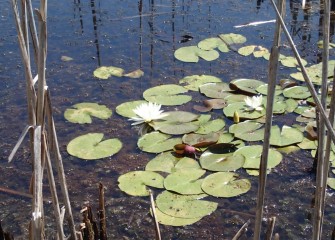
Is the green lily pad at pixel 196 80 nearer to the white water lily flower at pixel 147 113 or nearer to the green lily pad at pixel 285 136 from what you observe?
the white water lily flower at pixel 147 113

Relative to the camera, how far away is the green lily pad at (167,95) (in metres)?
3.97

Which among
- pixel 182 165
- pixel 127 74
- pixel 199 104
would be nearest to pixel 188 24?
pixel 127 74

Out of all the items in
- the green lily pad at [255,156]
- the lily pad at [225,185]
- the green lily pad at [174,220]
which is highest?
the green lily pad at [255,156]

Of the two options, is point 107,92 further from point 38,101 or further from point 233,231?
point 38,101

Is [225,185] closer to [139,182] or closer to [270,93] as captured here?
[139,182]

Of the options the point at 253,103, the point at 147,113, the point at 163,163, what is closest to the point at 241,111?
the point at 253,103

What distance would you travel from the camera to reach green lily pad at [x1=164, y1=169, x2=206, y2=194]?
304 centimetres

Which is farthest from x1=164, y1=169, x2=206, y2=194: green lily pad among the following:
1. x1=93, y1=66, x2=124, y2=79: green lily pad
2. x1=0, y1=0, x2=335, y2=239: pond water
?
x1=93, y1=66, x2=124, y2=79: green lily pad

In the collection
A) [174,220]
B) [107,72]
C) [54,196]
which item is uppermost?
[54,196]

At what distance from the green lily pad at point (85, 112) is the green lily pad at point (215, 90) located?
2.65 ft

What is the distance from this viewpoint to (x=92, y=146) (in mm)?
3467

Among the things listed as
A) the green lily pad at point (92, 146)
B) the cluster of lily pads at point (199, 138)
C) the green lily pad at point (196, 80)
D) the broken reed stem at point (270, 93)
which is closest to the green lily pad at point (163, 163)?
the cluster of lily pads at point (199, 138)

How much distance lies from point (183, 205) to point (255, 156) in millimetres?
685

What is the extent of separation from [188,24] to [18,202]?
3048 mm
